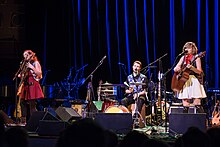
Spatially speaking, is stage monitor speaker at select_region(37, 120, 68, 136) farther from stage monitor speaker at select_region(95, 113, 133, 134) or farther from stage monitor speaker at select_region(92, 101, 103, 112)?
stage monitor speaker at select_region(92, 101, 103, 112)

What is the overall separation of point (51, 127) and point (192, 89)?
3.31 metres

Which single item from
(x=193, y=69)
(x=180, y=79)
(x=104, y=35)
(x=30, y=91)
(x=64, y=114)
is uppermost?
(x=104, y=35)

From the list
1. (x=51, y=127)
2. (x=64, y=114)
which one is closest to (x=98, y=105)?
(x=64, y=114)

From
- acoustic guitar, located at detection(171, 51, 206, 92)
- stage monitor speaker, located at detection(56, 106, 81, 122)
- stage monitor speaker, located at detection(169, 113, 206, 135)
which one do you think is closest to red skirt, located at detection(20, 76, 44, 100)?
stage monitor speaker, located at detection(56, 106, 81, 122)

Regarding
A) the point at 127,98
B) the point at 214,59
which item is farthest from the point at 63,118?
the point at 214,59

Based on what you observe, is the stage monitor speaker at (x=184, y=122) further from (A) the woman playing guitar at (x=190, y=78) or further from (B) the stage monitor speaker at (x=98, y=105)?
(B) the stage monitor speaker at (x=98, y=105)

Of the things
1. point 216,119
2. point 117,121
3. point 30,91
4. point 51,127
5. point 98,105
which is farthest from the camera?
point 98,105

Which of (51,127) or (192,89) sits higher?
(192,89)

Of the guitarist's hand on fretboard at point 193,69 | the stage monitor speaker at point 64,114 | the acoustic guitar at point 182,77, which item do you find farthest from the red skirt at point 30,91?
the guitarist's hand on fretboard at point 193,69

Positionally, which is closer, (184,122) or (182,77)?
(184,122)

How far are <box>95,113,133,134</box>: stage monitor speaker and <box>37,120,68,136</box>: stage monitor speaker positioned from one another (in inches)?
27.5

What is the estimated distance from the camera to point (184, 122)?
24.7 ft

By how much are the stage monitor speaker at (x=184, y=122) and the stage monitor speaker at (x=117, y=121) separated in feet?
2.35

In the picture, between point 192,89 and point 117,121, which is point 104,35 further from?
point 117,121
